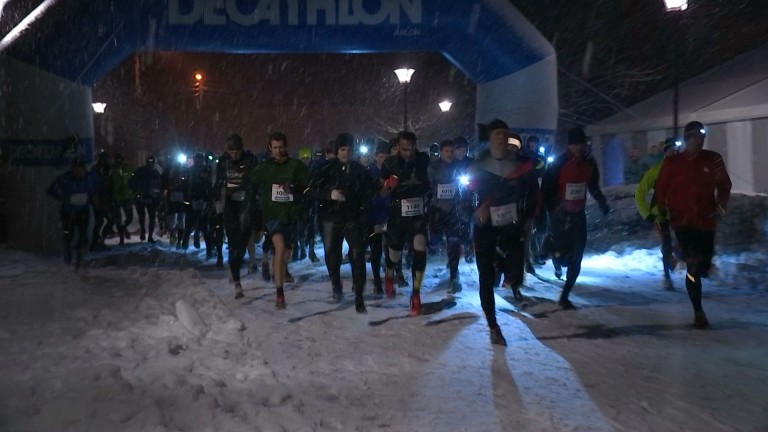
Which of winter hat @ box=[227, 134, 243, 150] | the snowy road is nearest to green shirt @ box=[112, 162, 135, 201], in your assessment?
the snowy road

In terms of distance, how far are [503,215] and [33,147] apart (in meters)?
9.69

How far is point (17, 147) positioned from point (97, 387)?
30.8 ft

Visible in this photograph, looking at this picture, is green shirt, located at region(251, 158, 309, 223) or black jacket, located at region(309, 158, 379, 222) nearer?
black jacket, located at region(309, 158, 379, 222)

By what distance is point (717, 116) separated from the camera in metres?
→ 18.6

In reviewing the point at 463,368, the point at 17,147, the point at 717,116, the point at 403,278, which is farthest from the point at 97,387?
the point at 717,116

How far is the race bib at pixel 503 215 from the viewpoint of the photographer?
20.5 feet

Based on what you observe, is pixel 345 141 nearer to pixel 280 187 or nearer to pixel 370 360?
pixel 280 187

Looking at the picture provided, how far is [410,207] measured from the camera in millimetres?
7680

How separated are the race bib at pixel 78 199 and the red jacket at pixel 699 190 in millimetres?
8465

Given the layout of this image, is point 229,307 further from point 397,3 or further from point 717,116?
point 717,116

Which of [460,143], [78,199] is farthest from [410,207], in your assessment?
[78,199]

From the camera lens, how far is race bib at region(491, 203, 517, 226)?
624 cm

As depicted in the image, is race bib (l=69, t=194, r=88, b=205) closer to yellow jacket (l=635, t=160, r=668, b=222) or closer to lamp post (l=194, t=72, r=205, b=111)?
yellow jacket (l=635, t=160, r=668, b=222)

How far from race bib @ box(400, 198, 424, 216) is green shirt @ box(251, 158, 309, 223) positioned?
1082 mm
